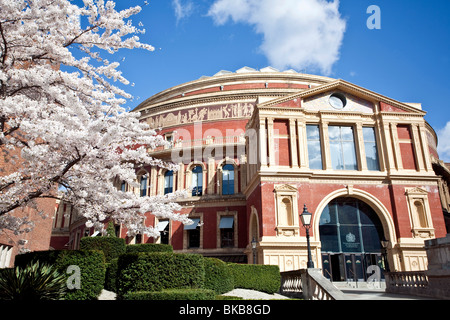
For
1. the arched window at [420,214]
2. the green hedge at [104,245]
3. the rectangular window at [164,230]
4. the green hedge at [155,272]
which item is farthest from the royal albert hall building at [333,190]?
the green hedge at [155,272]

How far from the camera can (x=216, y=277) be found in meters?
15.4

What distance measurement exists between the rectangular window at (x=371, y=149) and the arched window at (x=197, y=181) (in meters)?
14.7

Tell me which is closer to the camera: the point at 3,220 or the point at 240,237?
the point at 3,220

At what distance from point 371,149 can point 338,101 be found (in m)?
4.25

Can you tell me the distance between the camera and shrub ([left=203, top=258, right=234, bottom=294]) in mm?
15195

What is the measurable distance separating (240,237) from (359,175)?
36.6ft

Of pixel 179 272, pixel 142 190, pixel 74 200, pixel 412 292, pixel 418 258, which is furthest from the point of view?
pixel 142 190

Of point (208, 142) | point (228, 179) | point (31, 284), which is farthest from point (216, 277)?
point (208, 142)

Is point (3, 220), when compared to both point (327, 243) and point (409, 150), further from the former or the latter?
point (409, 150)

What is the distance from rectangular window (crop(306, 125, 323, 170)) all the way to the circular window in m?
2.28

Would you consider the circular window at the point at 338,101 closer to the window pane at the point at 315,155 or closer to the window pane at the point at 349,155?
the window pane at the point at 349,155

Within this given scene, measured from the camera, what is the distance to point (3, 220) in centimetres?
994

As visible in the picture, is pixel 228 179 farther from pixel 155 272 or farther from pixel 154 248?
pixel 155 272

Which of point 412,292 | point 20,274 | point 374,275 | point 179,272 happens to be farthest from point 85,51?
point 374,275
